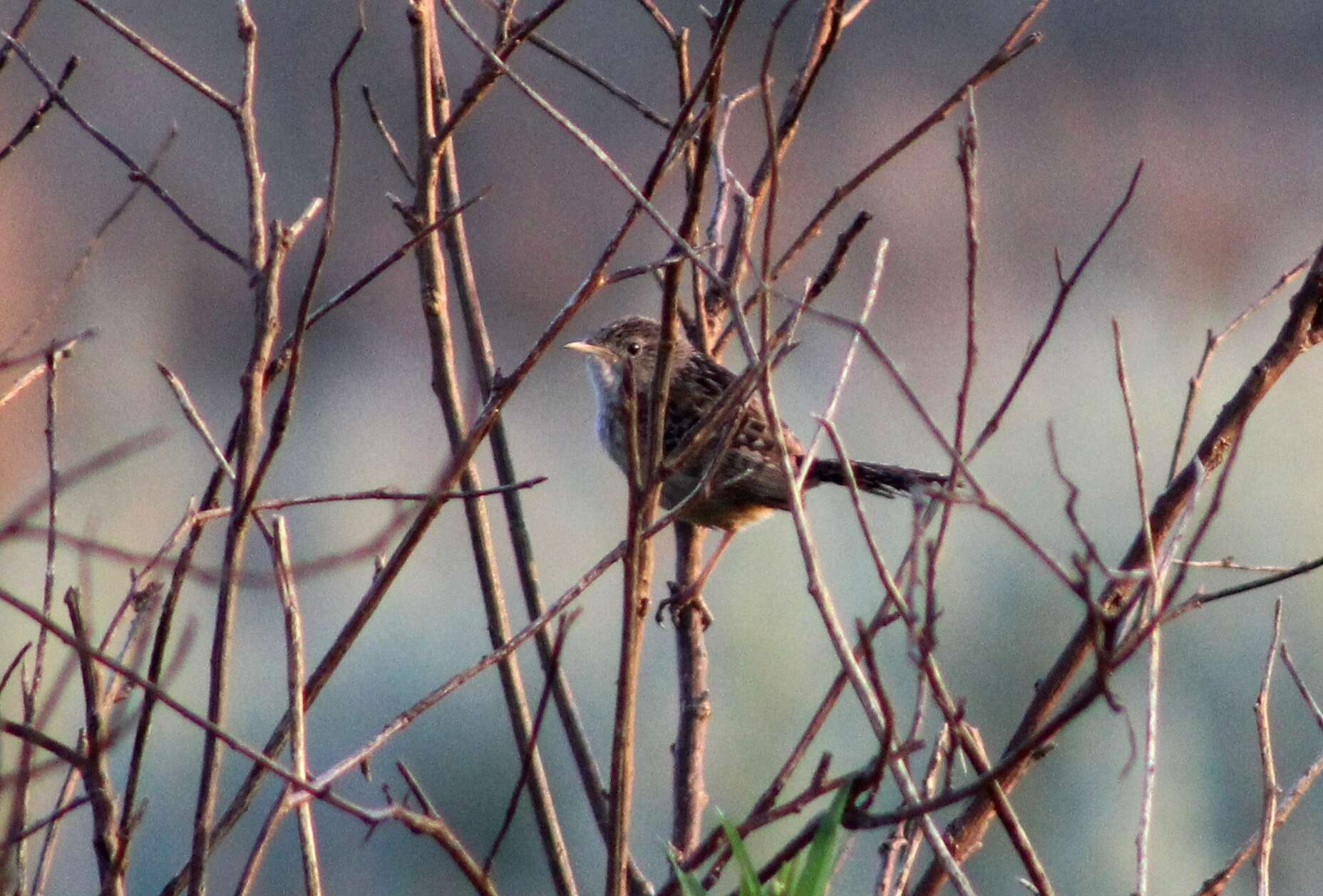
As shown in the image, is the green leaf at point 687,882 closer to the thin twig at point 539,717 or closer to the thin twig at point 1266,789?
the thin twig at point 539,717

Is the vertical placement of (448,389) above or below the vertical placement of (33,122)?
below

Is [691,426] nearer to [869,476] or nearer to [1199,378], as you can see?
[869,476]

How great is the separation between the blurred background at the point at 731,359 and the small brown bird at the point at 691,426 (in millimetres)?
601

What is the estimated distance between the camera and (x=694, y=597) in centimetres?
228

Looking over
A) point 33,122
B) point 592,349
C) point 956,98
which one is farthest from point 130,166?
point 592,349

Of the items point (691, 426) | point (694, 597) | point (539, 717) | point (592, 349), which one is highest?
point (592, 349)

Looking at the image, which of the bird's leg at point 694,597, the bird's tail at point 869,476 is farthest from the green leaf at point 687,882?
the bird's tail at point 869,476

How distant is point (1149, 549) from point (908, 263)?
350 cm

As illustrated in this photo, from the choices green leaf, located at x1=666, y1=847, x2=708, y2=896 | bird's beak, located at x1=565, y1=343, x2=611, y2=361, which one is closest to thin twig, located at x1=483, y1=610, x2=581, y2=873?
green leaf, located at x1=666, y1=847, x2=708, y2=896

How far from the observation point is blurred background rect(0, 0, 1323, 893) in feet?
13.7

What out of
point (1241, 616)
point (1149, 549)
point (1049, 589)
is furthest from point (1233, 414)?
point (1241, 616)

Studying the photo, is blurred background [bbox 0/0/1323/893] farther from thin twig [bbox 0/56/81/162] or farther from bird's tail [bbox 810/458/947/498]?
thin twig [bbox 0/56/81/162]

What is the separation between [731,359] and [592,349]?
122 cm

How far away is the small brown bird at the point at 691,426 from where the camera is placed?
121 inches
